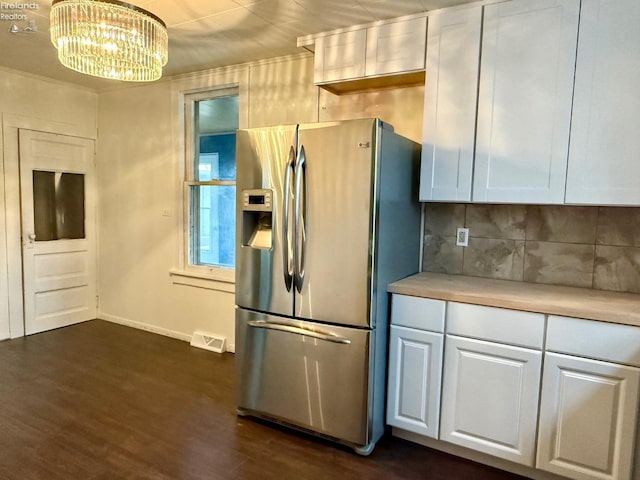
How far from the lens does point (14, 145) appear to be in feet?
12.3

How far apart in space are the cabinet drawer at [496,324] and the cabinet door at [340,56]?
60.4 inches

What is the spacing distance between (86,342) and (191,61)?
2697 millimetres

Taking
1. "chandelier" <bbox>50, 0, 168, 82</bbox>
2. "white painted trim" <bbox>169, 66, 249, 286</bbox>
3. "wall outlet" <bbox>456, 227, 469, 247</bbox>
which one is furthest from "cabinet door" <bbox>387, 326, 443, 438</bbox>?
"chandelier" <bbox>50, 0, 168, 82</bbox>

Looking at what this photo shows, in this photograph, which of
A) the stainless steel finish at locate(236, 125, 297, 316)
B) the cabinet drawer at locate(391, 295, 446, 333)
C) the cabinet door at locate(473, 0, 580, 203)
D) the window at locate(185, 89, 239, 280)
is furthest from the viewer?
the window at locate(185, 89, 239, 280)

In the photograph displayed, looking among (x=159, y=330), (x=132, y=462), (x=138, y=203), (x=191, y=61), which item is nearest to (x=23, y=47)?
(x=191, y=61)

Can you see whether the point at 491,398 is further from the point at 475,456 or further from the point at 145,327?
the point at 145,327

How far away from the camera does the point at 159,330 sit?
411 cm

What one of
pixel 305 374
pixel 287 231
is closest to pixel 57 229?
pixel 287 231

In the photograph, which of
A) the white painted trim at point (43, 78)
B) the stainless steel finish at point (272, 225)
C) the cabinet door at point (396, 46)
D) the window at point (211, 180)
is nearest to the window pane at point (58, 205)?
the white painted trim at point (43, 78)

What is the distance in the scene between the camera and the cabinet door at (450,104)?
7.28ft

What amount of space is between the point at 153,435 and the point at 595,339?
2.33 metres

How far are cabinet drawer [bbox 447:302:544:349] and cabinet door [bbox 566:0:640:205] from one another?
2.19 ft

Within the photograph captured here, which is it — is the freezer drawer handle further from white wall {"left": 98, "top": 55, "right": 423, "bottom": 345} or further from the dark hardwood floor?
white wall {"left": 98, "top": 55, "right": 423, "bottom": 345}

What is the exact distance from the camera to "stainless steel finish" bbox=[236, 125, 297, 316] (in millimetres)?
2281
